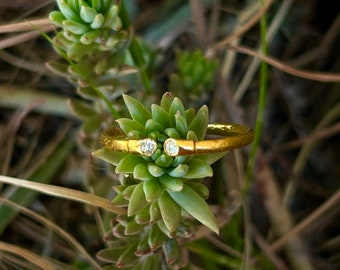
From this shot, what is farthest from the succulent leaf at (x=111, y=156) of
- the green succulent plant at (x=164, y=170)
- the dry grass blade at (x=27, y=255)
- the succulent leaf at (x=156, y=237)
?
the dry grass blade at (x=27, y=255)

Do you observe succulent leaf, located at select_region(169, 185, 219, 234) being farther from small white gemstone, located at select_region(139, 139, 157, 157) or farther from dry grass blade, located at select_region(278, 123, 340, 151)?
dry grass blade, located at select_region(278, 123, 340, 151)

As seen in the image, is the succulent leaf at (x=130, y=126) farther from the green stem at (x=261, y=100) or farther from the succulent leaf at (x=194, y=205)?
the green stem at (x=261, y=100)

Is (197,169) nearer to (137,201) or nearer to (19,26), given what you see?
(137,201)

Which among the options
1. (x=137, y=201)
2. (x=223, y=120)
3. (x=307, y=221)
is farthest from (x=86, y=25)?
(x=307, y=221)

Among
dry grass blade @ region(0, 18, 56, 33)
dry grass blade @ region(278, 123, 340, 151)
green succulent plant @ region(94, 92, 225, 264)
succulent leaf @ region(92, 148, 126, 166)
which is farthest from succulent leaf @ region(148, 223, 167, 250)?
dry grass blade @ region(278, 123, 340, 151)

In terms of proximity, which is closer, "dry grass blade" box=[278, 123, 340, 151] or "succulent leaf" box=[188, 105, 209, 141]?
"succulent leaf" box=[188, 105, 209, 141]

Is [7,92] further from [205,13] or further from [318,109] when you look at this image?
[318,109]
